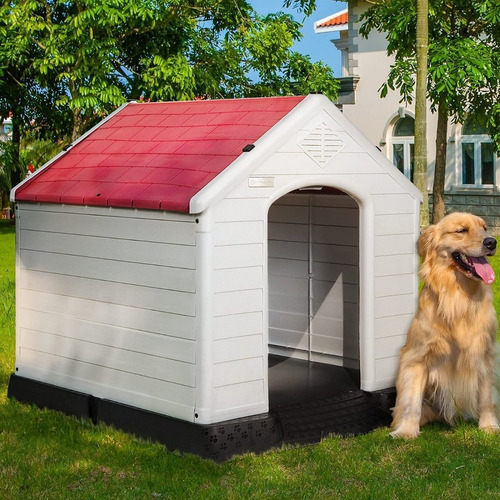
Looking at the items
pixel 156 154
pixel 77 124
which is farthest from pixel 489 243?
pixel 77 124

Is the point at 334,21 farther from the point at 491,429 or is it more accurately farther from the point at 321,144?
the point at 491,429

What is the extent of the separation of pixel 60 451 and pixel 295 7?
1745cm

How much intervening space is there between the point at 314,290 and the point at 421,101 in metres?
10.7

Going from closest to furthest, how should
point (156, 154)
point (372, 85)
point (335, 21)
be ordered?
point (156, 154), point (372, 85), point (335, 21)

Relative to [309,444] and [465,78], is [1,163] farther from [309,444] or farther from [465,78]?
[309,444]

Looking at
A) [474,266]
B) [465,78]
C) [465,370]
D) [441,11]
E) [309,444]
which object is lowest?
[309,444]

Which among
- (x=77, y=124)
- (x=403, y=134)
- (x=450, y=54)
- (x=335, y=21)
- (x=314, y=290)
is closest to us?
(x=314, y=290)

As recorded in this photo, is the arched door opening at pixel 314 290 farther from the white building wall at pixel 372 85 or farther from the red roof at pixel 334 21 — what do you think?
the red roof at pixel 334 21

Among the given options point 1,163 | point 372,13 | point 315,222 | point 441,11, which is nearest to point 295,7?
point 372,13

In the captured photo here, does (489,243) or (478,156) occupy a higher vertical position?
(478,156)

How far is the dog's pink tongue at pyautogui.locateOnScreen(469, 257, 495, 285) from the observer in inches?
250

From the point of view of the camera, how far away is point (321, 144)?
6691 millimetres

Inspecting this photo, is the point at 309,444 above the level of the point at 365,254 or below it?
below

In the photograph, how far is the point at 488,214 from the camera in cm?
2406
